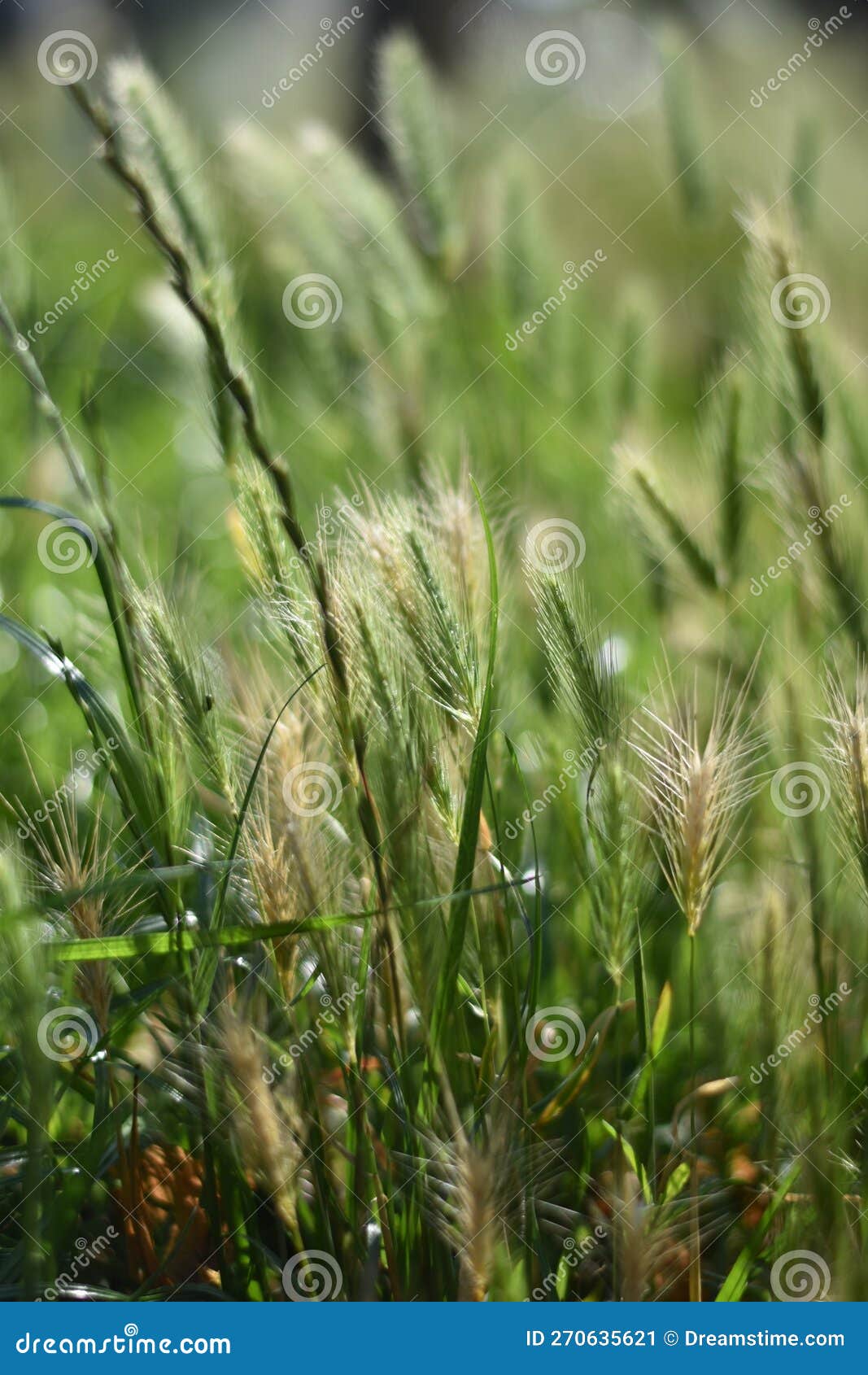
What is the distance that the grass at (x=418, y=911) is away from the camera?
68cm

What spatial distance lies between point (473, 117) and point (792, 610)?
3.31 m

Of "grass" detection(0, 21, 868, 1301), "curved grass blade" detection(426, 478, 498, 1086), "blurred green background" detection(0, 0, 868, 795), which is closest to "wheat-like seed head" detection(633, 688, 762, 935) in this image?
"grass" detection(0, 21, 868, 1301)

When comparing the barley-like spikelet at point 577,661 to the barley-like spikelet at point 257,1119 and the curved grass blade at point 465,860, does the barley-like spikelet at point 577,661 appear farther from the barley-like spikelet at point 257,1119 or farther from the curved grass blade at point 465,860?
the barley-like spikelet at point 257,1119

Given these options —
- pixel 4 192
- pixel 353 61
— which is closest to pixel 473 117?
pixel 353 61

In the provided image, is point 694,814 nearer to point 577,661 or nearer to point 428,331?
point 577,661

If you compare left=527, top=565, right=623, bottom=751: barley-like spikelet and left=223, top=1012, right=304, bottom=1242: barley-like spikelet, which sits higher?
left=527, top=565, right=623, bottom=751: barley-like spikelet

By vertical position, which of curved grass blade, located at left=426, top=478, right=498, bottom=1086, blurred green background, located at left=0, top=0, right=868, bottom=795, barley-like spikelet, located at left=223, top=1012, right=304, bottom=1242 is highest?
blurred green background, located at left=0, top=0, right=868, bottom=795

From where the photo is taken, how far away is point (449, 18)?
490 centimetres

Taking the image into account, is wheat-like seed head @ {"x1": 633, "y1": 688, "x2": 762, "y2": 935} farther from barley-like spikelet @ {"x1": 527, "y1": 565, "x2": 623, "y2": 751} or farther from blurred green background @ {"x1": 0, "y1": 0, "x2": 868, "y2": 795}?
blurred green background @ {"x1": 0, "y1": 0, "x2": 868, "y2": 795}

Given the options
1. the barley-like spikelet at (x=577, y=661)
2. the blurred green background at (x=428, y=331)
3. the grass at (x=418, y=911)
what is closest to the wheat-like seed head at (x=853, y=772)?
the grass at (x=418, y=911)

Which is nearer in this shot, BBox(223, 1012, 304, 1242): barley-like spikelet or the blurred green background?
BBox(223, 1012, 304, 1242): barley-like spikelet

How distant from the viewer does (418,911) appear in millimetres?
688

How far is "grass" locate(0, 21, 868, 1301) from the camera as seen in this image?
2.23 feet

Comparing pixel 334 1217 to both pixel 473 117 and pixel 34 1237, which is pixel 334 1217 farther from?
pixel 473 117
